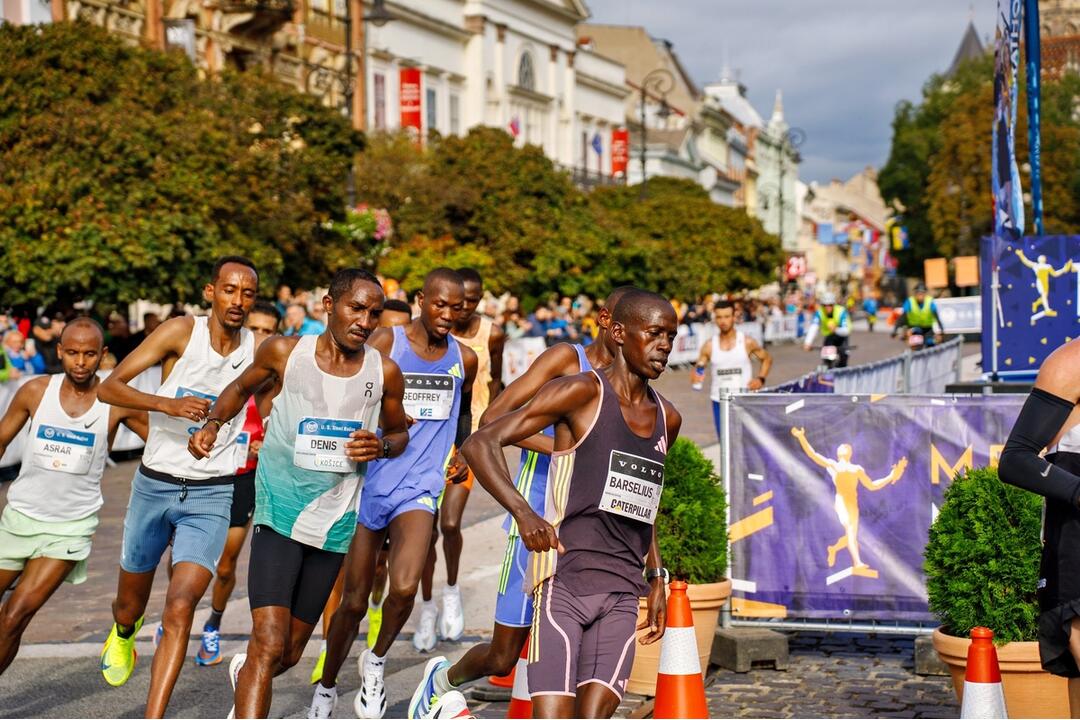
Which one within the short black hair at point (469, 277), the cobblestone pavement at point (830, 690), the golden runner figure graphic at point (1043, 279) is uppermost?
the golden runner figure graphic at point (1043, 279)

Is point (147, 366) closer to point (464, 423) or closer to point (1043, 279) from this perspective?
point (464, 423)

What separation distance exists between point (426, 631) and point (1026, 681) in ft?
10.5

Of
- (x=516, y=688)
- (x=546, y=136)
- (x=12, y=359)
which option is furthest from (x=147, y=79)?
(x=546, y=136)

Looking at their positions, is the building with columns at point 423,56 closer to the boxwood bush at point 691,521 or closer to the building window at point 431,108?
the building window at point 431,108

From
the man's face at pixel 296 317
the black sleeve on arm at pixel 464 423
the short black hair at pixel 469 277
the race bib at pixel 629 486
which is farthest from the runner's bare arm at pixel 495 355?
the man's face at pixel 296 317

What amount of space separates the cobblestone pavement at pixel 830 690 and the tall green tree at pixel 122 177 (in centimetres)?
1405

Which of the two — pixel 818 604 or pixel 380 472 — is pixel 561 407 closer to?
pixel 380 472

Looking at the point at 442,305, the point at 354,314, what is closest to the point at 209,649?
the point at 442,305

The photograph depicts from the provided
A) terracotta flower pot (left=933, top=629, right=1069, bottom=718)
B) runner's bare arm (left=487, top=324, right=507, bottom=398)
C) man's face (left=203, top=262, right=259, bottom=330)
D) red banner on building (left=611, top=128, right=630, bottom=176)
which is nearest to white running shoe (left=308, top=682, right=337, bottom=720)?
man's face (left=203, top=262, right=259, bottom=330)

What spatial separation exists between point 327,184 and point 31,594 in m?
23.4

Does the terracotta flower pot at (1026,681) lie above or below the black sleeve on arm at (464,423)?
below

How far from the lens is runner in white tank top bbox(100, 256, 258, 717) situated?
22.6 feet

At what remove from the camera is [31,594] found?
7039mm

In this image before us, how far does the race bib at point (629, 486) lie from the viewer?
5.21 metres
